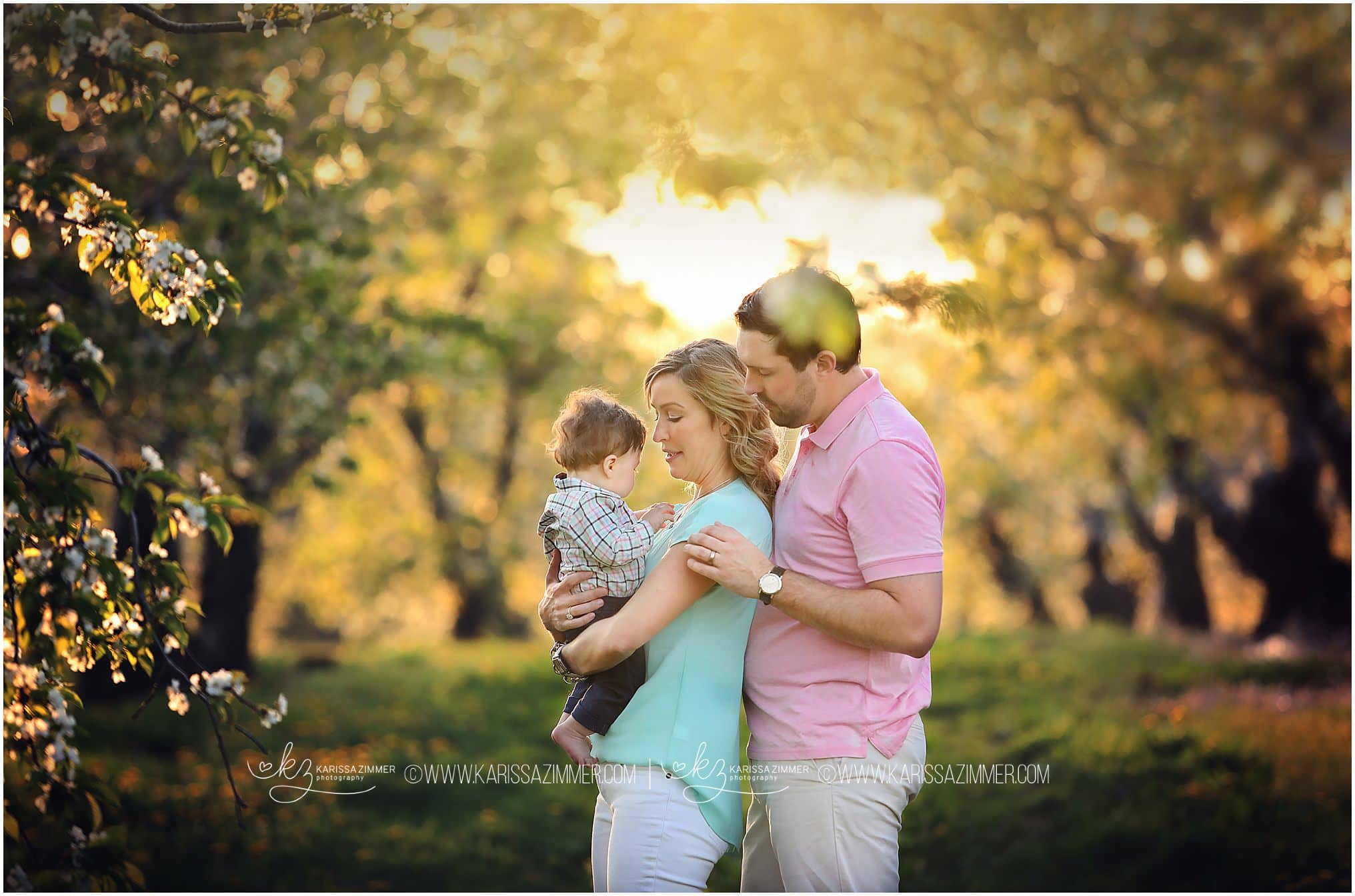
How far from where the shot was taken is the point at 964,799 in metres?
8.70

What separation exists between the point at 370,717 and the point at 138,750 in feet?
7.80

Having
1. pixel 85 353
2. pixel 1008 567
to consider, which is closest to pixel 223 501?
pixel 85 353

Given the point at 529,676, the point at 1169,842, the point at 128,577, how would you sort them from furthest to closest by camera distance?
the point at 529,676, the point at 1169,842, the point at 128,577

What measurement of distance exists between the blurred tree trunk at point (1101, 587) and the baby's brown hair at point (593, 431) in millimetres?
21160

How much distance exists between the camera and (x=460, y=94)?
9.89 metres

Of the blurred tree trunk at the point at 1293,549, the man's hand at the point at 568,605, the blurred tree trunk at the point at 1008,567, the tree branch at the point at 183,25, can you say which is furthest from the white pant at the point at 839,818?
the blurred tree trunk at the point at 1008,567

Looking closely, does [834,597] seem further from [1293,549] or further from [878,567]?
[1293,549]

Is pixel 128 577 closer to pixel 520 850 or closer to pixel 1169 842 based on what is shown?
pixel 520 850

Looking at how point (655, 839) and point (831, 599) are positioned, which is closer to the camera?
point (655, 839)

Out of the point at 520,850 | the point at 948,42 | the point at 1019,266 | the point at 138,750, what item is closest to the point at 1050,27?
the point at 948,42

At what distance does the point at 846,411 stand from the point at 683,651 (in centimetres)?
90

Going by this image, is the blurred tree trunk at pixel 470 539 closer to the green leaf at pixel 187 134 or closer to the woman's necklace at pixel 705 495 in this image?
the green leaf at pixel 187 134

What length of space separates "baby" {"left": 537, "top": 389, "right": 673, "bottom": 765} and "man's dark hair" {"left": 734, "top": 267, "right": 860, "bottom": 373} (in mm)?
578

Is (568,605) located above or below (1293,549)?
below
